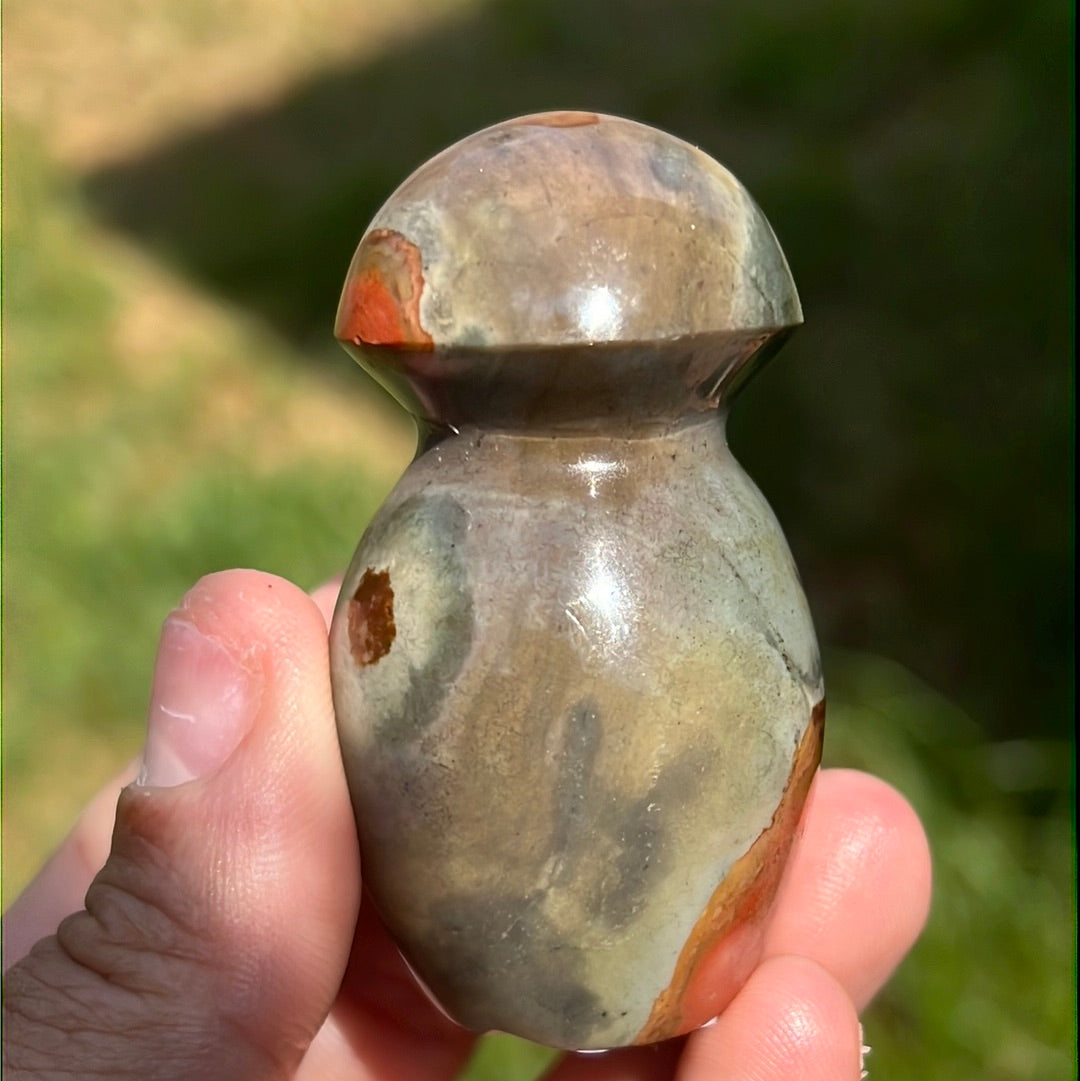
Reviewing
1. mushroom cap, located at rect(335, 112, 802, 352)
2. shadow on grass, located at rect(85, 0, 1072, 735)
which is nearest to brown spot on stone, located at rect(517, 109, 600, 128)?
mushroom cap, located at rect(335, 112, 802, 352)

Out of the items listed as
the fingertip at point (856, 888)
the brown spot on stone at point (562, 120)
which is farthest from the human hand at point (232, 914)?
the brown spot on stone at point (562, 120)

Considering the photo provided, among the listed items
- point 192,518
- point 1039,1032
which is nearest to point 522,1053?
point 1039,1032

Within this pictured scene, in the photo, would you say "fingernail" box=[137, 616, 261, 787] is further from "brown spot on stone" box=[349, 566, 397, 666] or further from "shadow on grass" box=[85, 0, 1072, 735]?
"shadow on grass" box=[85, 0, 1072, 735]

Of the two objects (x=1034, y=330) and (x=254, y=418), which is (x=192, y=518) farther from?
(x=1034, y=330)

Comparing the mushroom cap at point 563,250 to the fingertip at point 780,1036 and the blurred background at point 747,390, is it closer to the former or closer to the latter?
the fingertip at point 780,1036

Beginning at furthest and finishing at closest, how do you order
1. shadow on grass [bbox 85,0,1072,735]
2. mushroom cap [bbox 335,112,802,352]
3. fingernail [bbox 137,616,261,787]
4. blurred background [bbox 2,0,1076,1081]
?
1. shadow on grass [bbox 85,0,1072,735]
2. blurred background [bbox 2,0,1076,1081]
3. fingernail [bbox 137,616,261,787]
4. mushroom cap [bbox 335,112,802,352]

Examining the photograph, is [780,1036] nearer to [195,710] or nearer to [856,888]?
[856,888]

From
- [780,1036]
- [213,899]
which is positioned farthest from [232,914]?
[780,1036]

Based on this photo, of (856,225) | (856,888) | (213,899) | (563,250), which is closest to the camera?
(563,250)
